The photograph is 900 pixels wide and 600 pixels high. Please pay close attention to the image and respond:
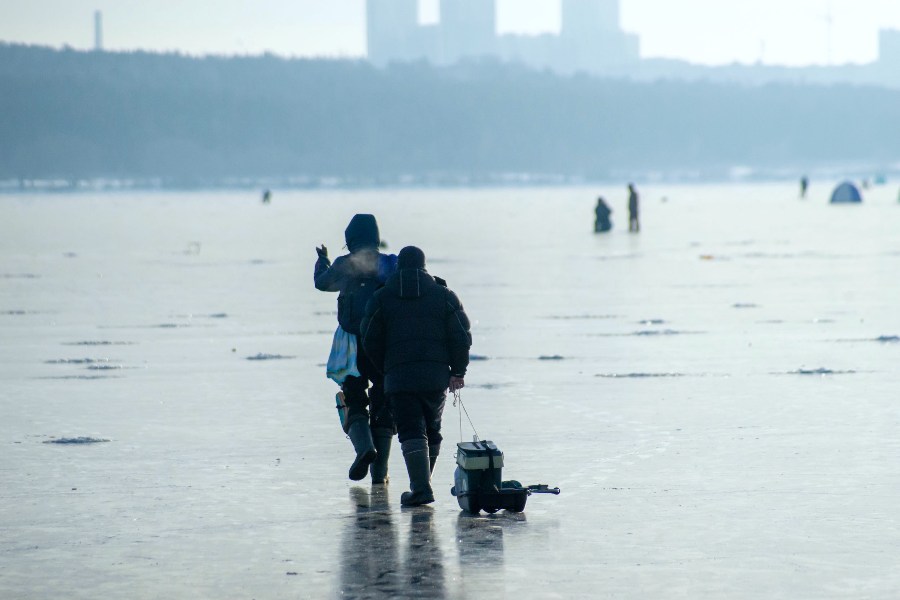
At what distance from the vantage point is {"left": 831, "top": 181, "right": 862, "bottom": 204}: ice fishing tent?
86062 mm

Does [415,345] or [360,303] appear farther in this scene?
[360,303]

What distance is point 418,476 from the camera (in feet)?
27.2

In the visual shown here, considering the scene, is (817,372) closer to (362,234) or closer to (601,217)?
(362,234)

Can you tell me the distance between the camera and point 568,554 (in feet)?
23.5

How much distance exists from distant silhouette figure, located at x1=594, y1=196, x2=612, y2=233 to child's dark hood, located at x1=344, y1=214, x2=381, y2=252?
4016 cm

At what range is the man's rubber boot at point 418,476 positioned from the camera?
27.1 ft

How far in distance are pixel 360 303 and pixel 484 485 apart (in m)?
1.20

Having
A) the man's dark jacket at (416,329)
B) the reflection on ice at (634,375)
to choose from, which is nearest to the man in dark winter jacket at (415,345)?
the man's dark jacket at (416,329)

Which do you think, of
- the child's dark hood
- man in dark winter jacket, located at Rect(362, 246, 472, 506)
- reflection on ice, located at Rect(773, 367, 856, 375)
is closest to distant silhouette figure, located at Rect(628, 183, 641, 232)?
reflection on ice, located at Rect(773, 367, 856, 375)

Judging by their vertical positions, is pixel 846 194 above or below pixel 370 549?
below

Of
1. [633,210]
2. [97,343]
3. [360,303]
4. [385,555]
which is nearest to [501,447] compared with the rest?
[360,303]

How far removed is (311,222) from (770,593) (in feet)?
202

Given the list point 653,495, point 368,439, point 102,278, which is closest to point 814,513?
point 653,495

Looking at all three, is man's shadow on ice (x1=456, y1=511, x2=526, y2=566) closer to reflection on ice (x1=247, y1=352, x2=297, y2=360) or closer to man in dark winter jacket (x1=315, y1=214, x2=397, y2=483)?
man in dark winter jacket (x1=315, y1=214, x2=397, y2=483)
